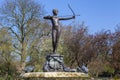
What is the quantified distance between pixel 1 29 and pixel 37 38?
15.3ft

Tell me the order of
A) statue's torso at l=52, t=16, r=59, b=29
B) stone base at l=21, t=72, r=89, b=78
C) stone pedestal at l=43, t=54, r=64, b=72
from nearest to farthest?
stone base at l=21, t=72, r=89, b=78
stone pedestal at l=43, t=54, r=64, b=72
statue's torso at l=52, t=16, r=59, b=29

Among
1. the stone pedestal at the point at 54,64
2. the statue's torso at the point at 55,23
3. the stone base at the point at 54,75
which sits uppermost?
the statue's torso at the point at 55,23

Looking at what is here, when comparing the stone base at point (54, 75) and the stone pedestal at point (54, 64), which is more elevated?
the stone pedestal at point (54, 64)

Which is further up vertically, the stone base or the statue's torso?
the statue's torso

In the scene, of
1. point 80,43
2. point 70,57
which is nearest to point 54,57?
point 70,57

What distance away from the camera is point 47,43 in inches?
1769

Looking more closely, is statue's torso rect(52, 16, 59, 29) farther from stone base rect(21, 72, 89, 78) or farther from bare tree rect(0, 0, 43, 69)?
bare tree rect(0, 0, 43, 69)

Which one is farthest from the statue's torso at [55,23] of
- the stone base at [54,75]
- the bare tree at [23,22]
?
the bare tree at [23,22]

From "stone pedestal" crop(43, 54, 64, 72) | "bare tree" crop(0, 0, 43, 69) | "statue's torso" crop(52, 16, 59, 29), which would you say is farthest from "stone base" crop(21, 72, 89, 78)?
"bare tree" crop(0, 0, 43, 69)

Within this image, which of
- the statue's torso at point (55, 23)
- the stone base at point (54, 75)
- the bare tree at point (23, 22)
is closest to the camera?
the stone base at point (54, 75)

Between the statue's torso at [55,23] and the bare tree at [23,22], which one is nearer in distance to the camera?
the statue's torso at [55,23]

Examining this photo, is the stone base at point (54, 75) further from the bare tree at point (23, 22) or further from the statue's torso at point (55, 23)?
the bare tree at point (23, 22)

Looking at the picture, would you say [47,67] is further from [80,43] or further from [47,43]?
[80,43]

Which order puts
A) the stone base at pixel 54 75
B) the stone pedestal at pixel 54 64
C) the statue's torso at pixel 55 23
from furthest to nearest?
the statue's torso at pixel 55 23
the stone pedestal at pixel 54 64
the stone base at pixel 54 75
